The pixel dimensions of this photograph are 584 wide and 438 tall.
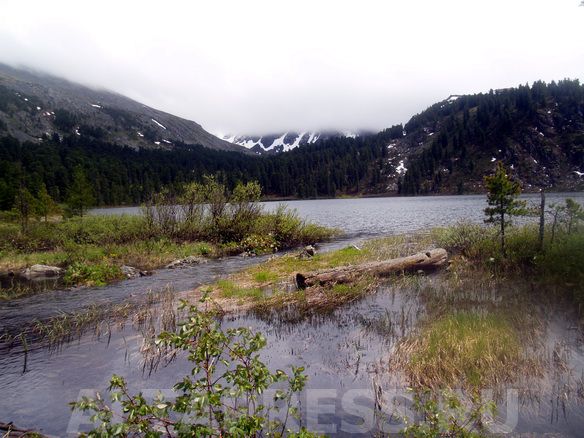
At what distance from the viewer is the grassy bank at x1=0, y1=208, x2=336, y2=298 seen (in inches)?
1081

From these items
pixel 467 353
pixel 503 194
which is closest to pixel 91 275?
pixel 467 353

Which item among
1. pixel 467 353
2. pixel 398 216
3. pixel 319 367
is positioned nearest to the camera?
pixel 467 353

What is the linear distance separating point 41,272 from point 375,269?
21.3 m

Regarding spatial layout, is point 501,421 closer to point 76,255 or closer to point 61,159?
point 76,255

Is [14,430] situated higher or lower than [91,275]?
higher

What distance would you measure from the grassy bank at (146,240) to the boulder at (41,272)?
41.3 inches

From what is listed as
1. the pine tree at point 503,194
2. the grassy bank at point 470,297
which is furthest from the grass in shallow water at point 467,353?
the pine tree at point 503,194

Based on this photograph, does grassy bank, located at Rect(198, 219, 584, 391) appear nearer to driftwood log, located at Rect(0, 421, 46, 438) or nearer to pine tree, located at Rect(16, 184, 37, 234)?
driftwood log, located at Rect(0, 421, 46, 438)

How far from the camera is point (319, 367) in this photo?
33.1ft

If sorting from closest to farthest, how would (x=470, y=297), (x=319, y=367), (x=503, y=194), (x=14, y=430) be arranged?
(x=14, y=430), (x=319, y=367), (x=470, y=297), (x=503, y=194)

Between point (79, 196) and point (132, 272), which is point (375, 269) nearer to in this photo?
point (132, 272)

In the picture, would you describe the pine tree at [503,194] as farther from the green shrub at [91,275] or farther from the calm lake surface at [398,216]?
the green shrub at [91,275]

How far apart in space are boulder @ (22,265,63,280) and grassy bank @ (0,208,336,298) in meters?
1.05

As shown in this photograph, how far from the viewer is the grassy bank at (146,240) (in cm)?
2745
